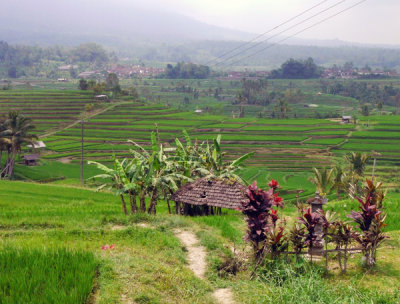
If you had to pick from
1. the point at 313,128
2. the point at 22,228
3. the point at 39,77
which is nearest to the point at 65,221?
the point at 22,228

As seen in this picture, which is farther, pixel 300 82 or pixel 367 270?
pixel 300 82

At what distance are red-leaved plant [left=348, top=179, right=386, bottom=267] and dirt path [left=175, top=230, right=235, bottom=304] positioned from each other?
275 cm

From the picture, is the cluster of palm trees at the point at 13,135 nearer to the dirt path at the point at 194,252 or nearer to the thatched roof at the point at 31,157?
the thatched roof at the point at 31,157

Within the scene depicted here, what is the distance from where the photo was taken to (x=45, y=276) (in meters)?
6.41

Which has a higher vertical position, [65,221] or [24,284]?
[24,284]

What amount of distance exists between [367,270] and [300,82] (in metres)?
127

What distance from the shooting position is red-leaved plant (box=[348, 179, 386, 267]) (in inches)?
318

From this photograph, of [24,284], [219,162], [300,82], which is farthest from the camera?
[300,82]

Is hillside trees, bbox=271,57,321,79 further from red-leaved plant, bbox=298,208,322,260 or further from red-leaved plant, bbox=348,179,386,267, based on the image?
red-leaved plant, bbox=298,208,322,260

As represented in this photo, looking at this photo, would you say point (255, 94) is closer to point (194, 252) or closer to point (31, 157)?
point (31, 157)

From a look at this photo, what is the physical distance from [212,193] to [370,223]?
5440mm

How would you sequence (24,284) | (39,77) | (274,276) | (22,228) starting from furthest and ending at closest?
(39,77) → (22,228) → (274,276) → (24,284)

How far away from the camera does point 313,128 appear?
62375 millimetres

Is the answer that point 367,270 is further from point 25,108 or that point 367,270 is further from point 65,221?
point 25,108
